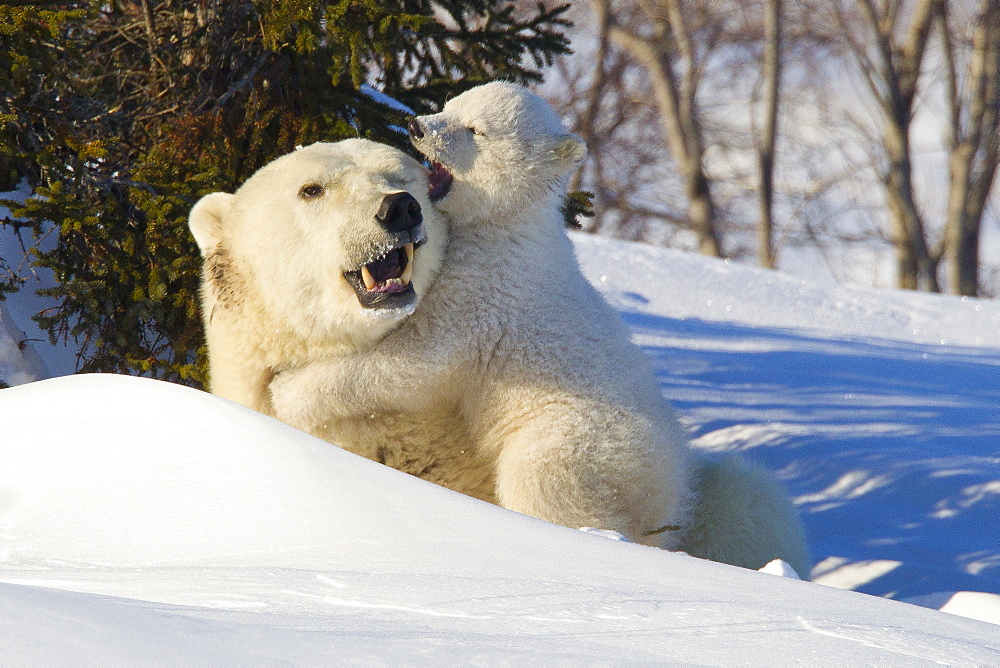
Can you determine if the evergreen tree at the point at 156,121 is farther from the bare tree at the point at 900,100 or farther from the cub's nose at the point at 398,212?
the bare tree at the point at 900,100

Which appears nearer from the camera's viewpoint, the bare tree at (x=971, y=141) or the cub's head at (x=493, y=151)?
the cub's head at (x=493, y=151)

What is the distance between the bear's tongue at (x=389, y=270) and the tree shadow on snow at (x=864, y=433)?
5.02 feet

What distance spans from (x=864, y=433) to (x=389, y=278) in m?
3.41

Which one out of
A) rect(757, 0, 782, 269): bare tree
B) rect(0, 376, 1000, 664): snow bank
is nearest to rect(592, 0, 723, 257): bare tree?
rect(757, 0, 782, 269): bare tree

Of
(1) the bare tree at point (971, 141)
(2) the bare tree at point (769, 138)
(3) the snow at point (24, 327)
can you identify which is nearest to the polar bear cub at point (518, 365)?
(3) the snow at point (24, 327)

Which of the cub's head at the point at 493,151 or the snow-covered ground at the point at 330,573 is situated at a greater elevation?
the cub's head at the point at 493,151

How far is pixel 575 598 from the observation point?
188cm

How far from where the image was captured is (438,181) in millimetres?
3293

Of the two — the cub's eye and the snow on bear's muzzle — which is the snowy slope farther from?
the cub's eye

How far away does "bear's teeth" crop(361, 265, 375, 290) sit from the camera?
292 cm

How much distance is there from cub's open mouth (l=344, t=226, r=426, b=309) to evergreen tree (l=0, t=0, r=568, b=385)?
142 cm

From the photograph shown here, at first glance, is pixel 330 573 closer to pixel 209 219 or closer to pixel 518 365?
pixel 518 365

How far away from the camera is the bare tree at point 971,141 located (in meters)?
19.3

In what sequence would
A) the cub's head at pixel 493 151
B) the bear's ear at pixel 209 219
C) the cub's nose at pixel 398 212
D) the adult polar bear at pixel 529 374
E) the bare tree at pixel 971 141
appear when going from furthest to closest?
the bare tree at pixel 971 141
the bear's ear at pixel 209 219
the cub's head at pixel 493 151
the adult polar bear at pixel 529 374
the cub's nose at pixel 398 212
